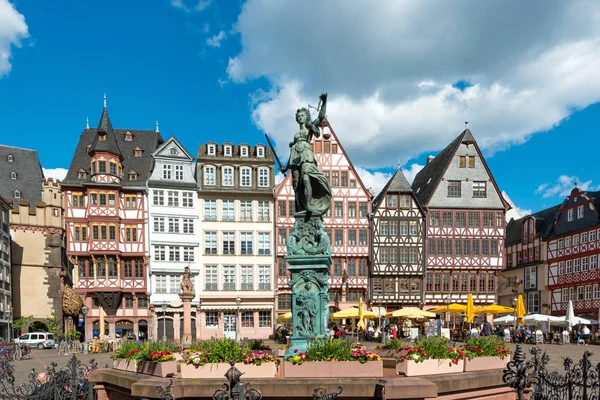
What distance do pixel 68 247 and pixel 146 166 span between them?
852 centimetres

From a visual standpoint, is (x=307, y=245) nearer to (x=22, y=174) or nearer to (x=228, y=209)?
(x=228, y=209)

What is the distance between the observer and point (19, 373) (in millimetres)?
20500

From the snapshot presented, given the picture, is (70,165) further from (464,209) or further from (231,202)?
(464,209)

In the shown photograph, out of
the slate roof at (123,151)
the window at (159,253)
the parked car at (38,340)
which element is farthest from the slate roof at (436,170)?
the parked car at (38,340)

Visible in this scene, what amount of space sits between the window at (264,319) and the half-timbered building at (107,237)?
8256 mm

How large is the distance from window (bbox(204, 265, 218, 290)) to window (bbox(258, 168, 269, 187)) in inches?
292

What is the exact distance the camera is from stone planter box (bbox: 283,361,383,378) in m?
8.55

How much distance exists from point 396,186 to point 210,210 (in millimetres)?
14791

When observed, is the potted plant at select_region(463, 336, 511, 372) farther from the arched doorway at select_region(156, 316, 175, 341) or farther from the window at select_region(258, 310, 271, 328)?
the arched doorway at select_region(156, 316, 175, 341)

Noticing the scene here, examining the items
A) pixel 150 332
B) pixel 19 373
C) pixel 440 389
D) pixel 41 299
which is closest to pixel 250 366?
pixel 440 389

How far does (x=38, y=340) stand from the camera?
37531 mm

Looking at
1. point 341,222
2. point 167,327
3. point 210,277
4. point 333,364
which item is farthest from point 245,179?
point 333,364

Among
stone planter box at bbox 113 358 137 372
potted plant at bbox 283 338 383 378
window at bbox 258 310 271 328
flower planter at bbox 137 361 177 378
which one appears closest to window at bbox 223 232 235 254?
window at bbox 258 310 271 328

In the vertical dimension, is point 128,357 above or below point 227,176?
below
